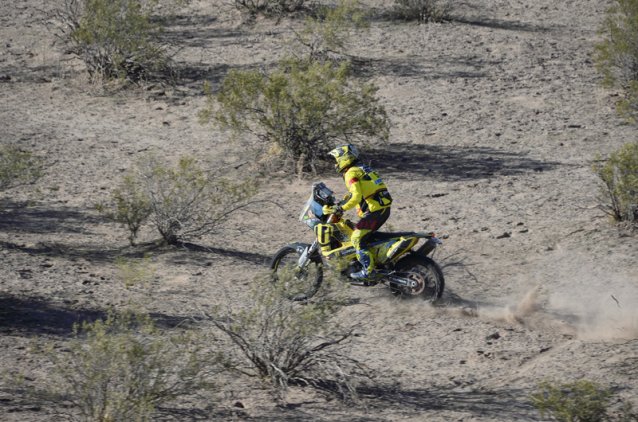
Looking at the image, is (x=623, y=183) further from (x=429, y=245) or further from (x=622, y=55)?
(x=622, y=55)

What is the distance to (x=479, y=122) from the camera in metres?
16.7

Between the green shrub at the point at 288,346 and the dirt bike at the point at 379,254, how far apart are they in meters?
1.66

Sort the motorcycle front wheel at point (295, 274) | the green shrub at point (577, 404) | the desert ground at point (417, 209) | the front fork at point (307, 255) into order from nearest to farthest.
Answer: the green shrub at point (577, 404) < the motorcycle front wheel at point (295, 274) < the desert ground at point (417, 209) < the front fork at point (307, 255)

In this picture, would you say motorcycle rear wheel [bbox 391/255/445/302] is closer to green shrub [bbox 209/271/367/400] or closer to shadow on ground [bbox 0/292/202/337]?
green shrub [bbox 209/271/367/400]

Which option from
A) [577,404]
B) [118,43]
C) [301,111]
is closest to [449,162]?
[301,111]

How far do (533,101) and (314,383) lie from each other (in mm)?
9920

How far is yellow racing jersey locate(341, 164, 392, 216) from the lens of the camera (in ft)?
34.6

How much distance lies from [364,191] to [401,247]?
71 cm

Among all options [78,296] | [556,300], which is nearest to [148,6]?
[78,296]

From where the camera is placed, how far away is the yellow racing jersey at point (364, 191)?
10.5 m

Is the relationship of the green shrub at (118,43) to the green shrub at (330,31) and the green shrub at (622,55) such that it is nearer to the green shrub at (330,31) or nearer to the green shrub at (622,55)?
the green shrub at (330,31)

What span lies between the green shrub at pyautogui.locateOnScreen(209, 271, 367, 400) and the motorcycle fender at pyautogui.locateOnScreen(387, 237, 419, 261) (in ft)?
5.90

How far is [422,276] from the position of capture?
34.8 ft

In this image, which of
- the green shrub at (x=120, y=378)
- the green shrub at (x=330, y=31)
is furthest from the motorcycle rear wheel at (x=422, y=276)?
the green shrub at (x=330, y=31)
